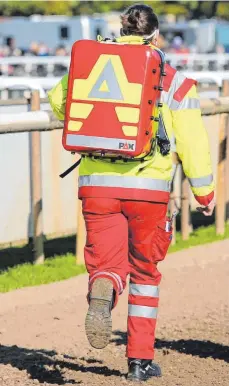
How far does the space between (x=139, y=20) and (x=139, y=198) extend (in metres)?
0.82

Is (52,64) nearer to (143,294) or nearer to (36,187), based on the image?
(36,187)

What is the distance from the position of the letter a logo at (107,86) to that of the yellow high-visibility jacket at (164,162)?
0.23m

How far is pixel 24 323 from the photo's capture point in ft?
23.2

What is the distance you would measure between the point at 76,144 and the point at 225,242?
4764 mm

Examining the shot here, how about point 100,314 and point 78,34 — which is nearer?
point 100,314

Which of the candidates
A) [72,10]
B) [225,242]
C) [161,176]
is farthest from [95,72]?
[72,10]

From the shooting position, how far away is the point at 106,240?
5477 mm

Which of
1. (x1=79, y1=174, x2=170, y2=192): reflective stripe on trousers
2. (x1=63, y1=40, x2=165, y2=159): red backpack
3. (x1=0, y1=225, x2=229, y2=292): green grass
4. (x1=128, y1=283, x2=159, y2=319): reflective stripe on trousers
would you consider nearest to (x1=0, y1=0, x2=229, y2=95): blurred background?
(x1=63, y1=40, x2=165, y2=159): red backpack

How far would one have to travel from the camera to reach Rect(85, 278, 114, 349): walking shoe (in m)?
5.18

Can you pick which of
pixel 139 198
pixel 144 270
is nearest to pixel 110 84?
pixel 139 198

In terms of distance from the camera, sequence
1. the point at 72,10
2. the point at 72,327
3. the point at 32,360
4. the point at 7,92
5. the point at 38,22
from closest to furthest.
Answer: the point at 32,360 < the point at 72,327 < the point at 7,92 < the point at 38,22 < the point at 72,10

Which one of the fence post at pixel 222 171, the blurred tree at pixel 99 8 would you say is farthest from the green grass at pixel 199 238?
the blurred tree at pixel 99 8

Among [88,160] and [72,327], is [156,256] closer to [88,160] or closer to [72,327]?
[88,160]

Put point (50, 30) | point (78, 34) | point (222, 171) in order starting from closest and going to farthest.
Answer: point (222, 171)
point (78, 34)
point (50, 30)
